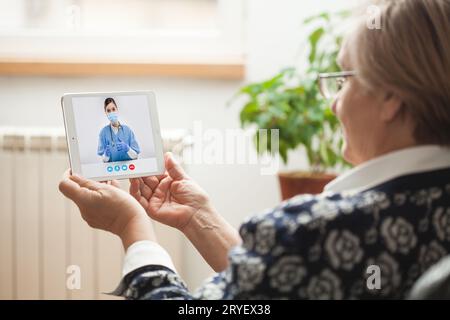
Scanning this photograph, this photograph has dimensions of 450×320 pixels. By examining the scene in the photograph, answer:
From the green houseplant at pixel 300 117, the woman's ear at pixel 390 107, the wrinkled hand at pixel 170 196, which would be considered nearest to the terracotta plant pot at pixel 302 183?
the green houseplant at pixel 300 117

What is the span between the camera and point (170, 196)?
42.3 inches

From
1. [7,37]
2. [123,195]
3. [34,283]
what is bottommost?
[34,283]

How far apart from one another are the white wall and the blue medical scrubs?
0.95 m

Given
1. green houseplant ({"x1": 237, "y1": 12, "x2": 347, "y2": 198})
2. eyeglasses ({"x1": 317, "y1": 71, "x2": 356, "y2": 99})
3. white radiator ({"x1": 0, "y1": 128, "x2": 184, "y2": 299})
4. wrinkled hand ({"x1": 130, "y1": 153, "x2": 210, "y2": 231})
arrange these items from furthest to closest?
1. white radiator ({"x1": 0, "y1": 128, "x2": 184, "y2": 299})
2. green houseplant ({"x1": 237, "y1": 12, "x2": 347, "y2": 198})
3. wrinkled hand ({"x1": 130, "y1": 153, "x2": 210, "y2": 231})
4. eyeglasses ({"x1": 317, "y1": 71, "x2": 356, "y2": 99})

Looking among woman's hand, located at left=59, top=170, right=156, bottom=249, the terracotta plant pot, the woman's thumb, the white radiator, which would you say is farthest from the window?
woman's hand, located at left=59, top=170, right=156, bottom=249

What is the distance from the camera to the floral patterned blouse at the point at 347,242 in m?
0.67

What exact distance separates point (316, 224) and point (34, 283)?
56.9 inches

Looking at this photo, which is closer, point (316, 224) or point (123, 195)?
point (316, 224)

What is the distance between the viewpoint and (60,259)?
6.23 ft

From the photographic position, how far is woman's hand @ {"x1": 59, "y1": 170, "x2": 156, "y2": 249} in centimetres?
89

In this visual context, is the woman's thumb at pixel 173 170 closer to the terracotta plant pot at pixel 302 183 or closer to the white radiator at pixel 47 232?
the terracotta plant pot at pixel 302 183

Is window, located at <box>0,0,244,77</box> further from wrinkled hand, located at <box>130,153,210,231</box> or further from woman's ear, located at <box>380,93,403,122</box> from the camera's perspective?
woman's ear, located at <box>380,93,403,122</box>
